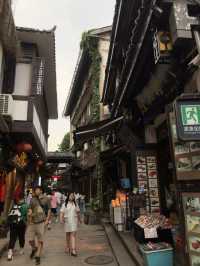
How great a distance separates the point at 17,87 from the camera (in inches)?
543

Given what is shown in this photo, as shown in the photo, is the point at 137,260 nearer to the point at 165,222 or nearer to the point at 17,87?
the point at 165,222

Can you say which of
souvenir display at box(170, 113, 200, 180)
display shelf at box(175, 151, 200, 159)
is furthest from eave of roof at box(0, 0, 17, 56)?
display shelf at box(175, 151, 200, 159)

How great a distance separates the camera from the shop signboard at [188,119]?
4285 millimetres

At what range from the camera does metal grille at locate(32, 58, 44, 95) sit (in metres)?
13.5

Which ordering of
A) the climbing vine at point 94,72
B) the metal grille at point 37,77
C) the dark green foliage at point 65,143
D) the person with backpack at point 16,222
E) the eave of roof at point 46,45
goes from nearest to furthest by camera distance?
the person with backpack at point 16,222
the metal grille at point 37,77
the eave of roof at point 46,45
the climbing vine at point 94,72
the dark green foliage at point 65,143

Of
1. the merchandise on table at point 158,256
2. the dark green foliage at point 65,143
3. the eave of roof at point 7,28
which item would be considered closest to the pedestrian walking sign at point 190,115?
the merchandise on table at point 158,256

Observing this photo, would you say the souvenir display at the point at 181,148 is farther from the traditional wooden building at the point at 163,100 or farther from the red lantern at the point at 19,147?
the red lantern at the point at 19,147

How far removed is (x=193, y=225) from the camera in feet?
16.1

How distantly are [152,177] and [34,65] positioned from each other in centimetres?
845

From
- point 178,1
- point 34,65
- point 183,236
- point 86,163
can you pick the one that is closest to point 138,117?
point 178,1

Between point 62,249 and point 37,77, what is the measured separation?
8.21 meters

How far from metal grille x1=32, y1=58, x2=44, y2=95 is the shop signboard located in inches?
396

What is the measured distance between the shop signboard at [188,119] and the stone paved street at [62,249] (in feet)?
16.4

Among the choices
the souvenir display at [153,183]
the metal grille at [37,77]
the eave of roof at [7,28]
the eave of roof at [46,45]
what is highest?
the eave of roof at [46,45]
